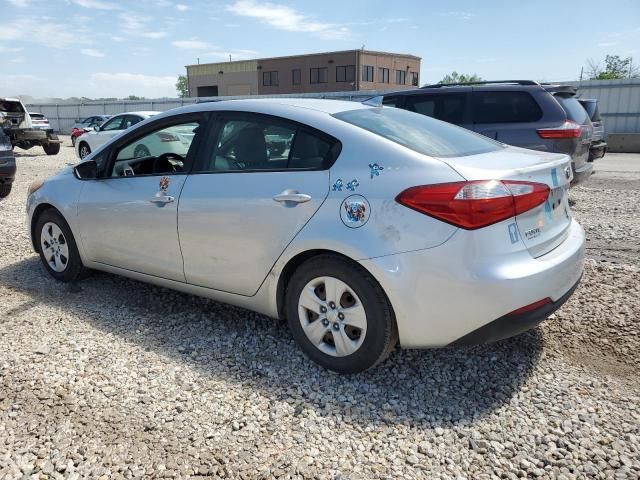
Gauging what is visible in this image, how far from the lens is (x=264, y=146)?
3.39 meters

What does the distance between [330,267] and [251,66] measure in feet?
226

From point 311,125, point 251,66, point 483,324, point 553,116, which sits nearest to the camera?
point 483,324

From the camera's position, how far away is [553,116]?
7062 mm

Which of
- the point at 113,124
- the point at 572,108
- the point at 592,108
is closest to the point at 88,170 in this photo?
the point at 572,108

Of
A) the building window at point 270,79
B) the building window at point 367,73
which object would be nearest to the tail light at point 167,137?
the building window at point 367,73

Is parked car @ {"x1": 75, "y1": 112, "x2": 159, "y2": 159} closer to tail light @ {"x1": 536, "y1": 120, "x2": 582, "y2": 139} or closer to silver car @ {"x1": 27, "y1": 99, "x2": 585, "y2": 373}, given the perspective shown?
tail light @ {"x1": 536, "y1": 120, "x2": 582, "y2": 139}

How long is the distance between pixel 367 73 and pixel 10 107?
48110mm

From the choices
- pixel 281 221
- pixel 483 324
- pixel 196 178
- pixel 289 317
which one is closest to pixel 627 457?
pixel 483 324

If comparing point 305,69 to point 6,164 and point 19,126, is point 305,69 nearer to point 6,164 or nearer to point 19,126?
point 19,126

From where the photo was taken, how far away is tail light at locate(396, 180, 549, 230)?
2.58 m

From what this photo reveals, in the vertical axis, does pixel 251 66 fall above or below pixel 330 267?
above

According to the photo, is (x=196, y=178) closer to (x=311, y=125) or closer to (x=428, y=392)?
(x=311, y=125)

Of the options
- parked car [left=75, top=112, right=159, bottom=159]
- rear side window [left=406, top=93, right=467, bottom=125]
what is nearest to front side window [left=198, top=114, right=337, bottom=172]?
rear side window [left=406, top=93, right=467, bottom=125]

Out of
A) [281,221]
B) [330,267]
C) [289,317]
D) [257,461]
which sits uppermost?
[281,221]
